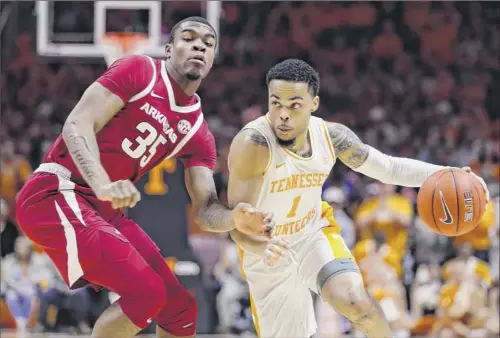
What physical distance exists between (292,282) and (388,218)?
5039 millimetres

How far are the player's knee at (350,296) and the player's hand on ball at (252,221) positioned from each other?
73 centimetres

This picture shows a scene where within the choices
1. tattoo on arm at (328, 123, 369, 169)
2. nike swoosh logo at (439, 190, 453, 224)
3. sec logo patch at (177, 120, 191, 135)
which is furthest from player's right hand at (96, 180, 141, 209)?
nike swoosh logo at (439, 190, 453, 224)

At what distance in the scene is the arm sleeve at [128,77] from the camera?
15.3 feet

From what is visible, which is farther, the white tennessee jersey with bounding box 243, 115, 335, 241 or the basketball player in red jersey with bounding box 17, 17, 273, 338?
the white tennessee jersey with bounding box 243, 115, 335, 241

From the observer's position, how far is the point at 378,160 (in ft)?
18.1

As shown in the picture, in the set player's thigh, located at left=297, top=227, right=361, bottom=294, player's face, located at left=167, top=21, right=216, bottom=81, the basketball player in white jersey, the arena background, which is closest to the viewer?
player's face, located at left=167, top=21, right=216, bottom=81

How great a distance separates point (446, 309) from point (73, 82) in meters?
6.88

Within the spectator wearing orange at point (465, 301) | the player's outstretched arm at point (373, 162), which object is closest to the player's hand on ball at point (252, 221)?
the player's outstretched arm at point (373, 162)

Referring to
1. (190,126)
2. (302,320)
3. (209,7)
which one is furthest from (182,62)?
(209,7)

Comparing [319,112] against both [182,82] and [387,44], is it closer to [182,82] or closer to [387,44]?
[387,44]

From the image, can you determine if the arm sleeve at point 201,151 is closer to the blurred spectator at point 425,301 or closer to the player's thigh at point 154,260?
the player's thigh at point 154,260

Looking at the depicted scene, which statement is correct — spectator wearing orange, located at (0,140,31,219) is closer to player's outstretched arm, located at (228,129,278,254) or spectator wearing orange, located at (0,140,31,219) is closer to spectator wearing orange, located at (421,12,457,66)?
spectator wearing orange, located at (421,12,457,66)

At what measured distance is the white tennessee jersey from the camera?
205 inches

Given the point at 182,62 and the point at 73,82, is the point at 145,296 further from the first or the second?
the point at 73,82
